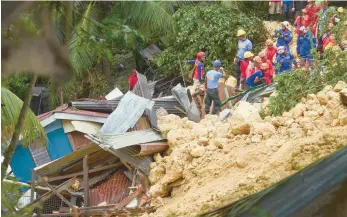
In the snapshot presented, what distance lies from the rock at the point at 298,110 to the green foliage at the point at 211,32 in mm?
7259

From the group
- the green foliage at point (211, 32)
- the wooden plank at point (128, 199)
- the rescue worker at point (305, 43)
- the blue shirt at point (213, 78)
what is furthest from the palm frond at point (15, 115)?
the green foliage at point (211, 32)

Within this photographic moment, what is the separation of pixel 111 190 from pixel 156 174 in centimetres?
122

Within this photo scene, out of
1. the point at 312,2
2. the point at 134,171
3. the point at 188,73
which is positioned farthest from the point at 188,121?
the point at 188,73

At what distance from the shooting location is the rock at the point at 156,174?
14195 mm

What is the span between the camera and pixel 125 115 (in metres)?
15.7

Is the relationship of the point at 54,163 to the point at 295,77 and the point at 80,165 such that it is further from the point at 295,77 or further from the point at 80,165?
the point at 295,77

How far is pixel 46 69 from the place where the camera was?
210 inches

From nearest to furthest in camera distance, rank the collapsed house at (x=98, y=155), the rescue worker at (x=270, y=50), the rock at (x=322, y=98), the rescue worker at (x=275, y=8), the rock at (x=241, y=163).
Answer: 1. the rock at (x=241, y=163)
2. the rock at (x=322, y=98)
3. the collapsed house at (x=98, y=155)
4. the rescue worker at (x=270, y=50)
5. the rescue worker at (x=275, y=8)

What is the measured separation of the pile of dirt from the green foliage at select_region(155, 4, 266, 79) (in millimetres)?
5338

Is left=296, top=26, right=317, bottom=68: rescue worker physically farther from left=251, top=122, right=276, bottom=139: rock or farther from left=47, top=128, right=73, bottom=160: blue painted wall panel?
left=47, top=128, right=73, bottom=160: blue painted wall panel

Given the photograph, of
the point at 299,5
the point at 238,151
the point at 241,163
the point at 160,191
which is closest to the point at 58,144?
the point at 160,191

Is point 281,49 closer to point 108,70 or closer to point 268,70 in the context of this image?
point 268,70

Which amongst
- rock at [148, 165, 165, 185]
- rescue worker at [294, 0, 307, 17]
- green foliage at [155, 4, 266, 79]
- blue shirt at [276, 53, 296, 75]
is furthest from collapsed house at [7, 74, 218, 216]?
rescue worker at [294, 0, 307, 17]

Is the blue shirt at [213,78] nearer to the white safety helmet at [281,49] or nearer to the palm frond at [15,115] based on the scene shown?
the white safety helmet at [281,49]
